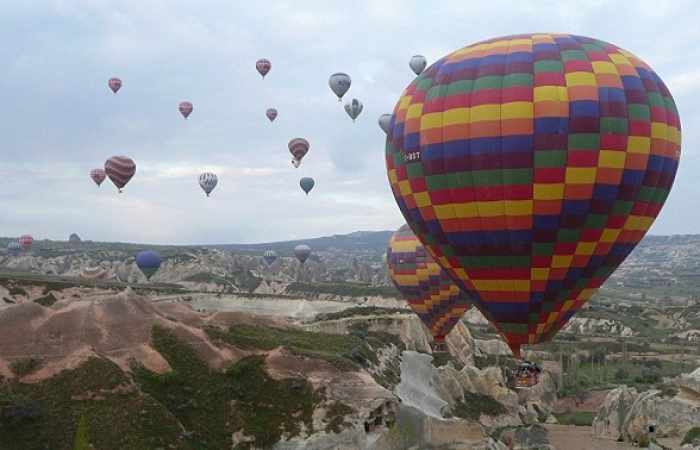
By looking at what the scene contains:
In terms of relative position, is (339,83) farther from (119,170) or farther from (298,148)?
(119,170)

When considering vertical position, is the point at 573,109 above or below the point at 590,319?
above

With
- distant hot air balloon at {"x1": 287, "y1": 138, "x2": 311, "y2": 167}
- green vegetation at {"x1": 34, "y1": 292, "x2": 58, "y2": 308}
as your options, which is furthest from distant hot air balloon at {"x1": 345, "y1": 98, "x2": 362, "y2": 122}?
green vegetation at {"x1": 34, "y1": 292, "x2": 58, "y2": 308}

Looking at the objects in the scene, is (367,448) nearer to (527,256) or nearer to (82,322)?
(527,256)

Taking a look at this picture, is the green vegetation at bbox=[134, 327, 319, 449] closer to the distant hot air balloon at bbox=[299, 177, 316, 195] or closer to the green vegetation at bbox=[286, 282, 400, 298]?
the distant hot air balloon at bbox=[299, 177, 316, 195]

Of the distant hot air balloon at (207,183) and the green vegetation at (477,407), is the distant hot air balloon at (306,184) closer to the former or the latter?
the distant hot air balloon at (207,183)

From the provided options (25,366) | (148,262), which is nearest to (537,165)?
(25,366)

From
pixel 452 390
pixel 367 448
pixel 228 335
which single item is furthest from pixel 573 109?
pixel 452 390
